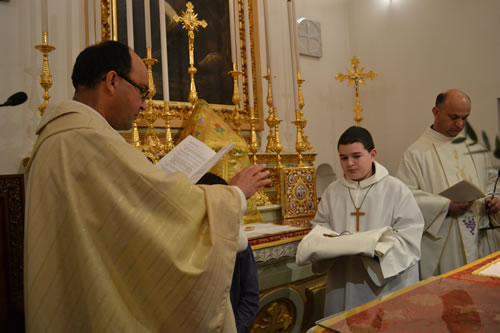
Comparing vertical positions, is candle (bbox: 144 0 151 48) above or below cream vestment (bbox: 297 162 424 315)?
above

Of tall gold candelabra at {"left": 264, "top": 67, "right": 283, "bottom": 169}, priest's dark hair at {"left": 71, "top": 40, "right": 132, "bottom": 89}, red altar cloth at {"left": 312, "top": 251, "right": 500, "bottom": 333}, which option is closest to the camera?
red altar cloth at {"left": 312, "top": 251, "right": 500, "bottom": 333}

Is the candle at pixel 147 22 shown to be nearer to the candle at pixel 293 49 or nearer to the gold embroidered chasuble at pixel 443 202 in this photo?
the candle at pixel 293 49

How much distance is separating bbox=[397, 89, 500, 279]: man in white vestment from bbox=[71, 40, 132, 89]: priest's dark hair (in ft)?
7.70

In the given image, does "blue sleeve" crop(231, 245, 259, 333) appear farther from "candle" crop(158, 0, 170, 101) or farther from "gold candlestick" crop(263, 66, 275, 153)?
"gold candlestick" crop(263, 66, 275, 153)

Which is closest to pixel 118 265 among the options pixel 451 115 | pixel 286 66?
pixel 451 115

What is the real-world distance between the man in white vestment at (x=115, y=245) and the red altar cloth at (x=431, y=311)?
0.44 meters

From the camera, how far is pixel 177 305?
52.1 inches

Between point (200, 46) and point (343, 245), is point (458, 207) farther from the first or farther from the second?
point (200, 46)

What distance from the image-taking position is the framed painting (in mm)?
3848

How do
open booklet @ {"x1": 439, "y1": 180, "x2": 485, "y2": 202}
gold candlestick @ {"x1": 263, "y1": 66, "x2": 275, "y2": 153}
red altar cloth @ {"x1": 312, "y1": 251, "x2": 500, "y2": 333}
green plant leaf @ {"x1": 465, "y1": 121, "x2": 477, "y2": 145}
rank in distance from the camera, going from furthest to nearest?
gold candlestick @ {"x1": 263, "y1": 66, "x2": 275, "y2": 153}
open booklet @ {"x1": 439, "y1": 180, "x2": 485, "y2": 202}
red altar cloth @ {"x1": 312, "y1": 251, "x2": 500, "y2": 333}
green plant leaf @ {"x1": 465, "y1": 121, "x2": 477, "y2": 145}

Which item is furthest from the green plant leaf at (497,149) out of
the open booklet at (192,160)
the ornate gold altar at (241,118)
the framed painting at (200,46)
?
the framed painting at (200,46)

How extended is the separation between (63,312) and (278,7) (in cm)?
479

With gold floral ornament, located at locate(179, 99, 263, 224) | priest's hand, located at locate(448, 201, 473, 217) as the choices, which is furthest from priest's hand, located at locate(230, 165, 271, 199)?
priest's hand, located at locate(448, 201, 473, 217)

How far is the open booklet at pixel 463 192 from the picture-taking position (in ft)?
8.84
